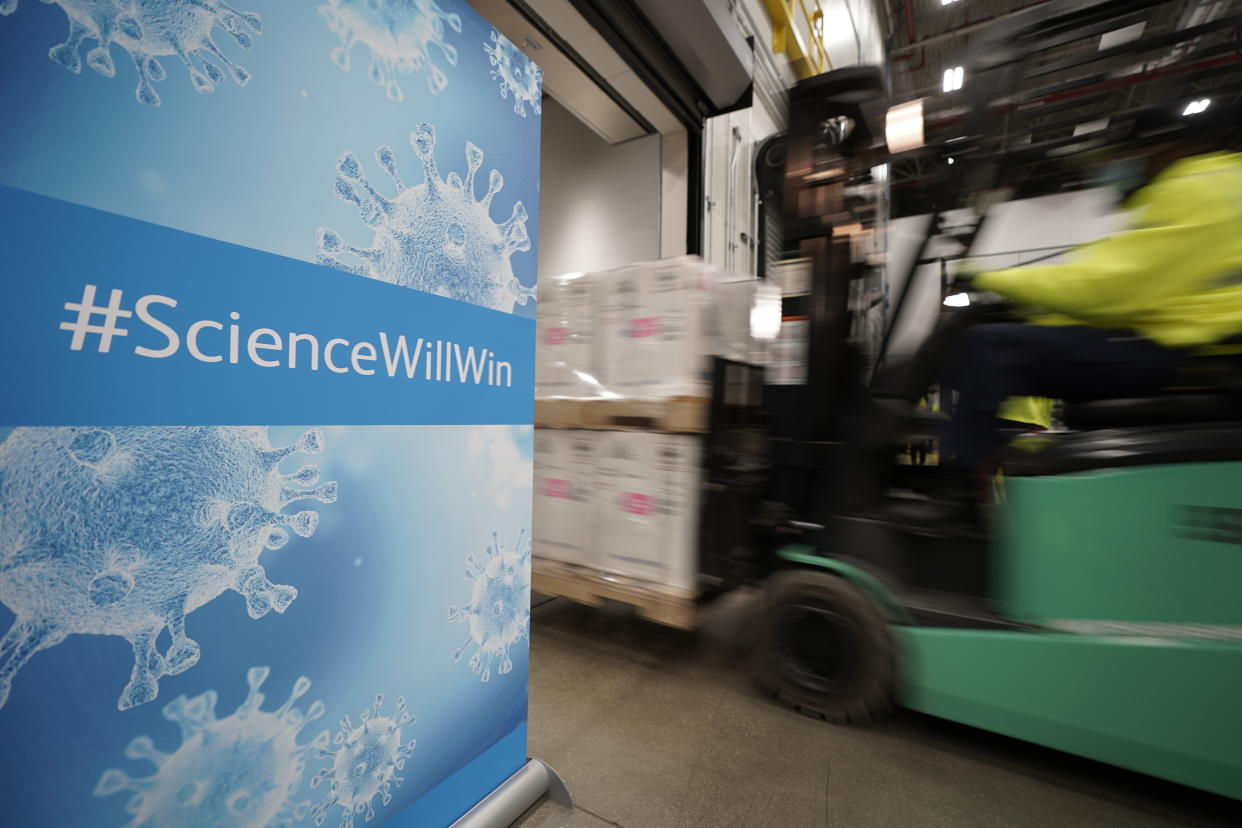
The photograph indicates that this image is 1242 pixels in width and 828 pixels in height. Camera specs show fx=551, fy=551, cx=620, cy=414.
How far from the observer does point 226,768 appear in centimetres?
111

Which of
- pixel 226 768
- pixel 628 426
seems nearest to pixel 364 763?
pixel 226 768

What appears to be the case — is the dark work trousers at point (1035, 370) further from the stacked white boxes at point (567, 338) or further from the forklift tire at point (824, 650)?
the stacked white boxes at point (567, 338)

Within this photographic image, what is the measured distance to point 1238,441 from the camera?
5.42 feet

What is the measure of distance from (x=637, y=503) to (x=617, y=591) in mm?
503

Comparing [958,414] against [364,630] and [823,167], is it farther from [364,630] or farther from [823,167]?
[364,630]

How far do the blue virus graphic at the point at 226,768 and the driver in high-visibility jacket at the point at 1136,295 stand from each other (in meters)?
2.41

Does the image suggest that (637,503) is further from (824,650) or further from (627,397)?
(824,650)

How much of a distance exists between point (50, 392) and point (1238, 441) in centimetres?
285

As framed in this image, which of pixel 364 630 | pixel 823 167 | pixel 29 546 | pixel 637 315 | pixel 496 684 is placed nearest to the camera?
pixel 29 546

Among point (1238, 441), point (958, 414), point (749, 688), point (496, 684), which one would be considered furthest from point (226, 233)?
point (749, 688)

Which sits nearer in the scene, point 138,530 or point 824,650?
point 138,530

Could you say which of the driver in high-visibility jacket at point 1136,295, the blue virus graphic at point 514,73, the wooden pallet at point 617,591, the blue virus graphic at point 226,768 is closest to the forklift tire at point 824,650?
the wooden pallet at point 617,591

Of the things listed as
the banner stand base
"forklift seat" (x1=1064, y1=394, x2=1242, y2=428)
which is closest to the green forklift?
"forklift seat" (x1=1064, y1=394, x2=1242, y2=428)

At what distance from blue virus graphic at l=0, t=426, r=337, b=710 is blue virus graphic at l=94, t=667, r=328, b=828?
0.12m
